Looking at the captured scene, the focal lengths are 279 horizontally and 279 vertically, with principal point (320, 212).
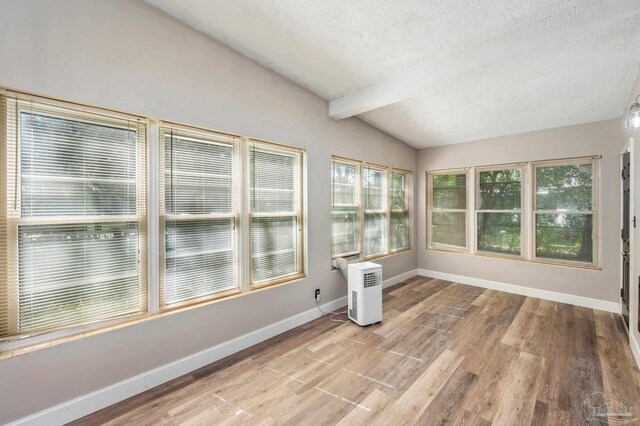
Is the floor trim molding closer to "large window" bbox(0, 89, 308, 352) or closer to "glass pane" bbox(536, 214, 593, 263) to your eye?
"large window" bbox(0, 89, 308, 352)

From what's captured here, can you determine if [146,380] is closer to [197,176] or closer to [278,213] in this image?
[197,176]

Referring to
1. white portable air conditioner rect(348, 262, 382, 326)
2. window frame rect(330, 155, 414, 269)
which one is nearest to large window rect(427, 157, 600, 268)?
window frame rect(330, 155, 414, 269)

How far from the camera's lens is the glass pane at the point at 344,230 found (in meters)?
4.02

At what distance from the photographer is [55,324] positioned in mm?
1914

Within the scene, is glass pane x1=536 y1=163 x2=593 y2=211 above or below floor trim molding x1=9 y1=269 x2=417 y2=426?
above

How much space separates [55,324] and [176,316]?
0.77m

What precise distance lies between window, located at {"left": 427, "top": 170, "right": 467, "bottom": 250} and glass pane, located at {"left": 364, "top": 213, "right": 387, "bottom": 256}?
1282mm

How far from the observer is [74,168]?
6.52ft

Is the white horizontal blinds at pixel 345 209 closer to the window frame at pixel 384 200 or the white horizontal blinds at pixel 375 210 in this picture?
the window frame at pixel 384 200

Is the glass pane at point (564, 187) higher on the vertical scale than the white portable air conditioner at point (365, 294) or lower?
higher

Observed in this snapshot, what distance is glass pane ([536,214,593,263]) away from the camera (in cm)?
407

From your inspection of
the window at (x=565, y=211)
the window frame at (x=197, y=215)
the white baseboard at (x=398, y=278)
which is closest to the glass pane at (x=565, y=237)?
the window at (x=565, y=211)

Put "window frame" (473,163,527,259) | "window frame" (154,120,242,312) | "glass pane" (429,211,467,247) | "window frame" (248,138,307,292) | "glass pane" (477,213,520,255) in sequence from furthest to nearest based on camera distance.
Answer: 1. "glass pane" (429,211,467,247)
2. "glass pane" (477,213,520,255)
3. "window frame" (473,163,527,259)
4. "window frame" (248,138,307,292)
5. "window frame" (154,120,242,312)

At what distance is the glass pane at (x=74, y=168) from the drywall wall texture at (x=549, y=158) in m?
5.07
